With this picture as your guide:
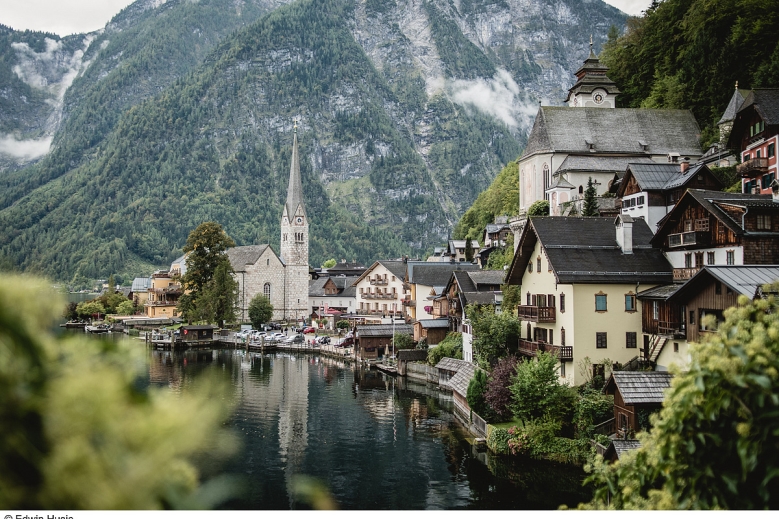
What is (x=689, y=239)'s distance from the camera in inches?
1330

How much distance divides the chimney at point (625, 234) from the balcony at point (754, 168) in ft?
29.7

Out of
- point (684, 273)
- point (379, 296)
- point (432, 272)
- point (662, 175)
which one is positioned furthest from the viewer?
point (379, 296)

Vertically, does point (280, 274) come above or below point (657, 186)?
below

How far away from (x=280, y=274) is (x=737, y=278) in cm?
9682

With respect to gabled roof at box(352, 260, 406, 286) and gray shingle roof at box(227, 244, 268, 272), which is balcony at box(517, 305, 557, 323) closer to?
gabled roof at box(352, 260, 406, 286)

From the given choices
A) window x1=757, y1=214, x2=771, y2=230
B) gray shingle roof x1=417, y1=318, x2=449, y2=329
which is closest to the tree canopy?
window x1=757, y1=214, x2=771, y2=230

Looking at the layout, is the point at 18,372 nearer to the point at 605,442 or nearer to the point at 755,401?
the point at 755,401

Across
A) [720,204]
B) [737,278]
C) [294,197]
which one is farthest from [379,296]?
[737,278]

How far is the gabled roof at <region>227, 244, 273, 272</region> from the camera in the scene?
115738mm

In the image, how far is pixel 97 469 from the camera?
9.49ft

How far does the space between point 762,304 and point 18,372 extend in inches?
400

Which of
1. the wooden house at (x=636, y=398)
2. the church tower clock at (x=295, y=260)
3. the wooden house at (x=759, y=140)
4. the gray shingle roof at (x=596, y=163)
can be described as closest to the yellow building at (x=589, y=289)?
the wooden house at (x=636, y=398)

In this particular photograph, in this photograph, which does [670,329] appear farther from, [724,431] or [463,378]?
[724,431]

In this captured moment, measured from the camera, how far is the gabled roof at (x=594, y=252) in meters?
35.3
